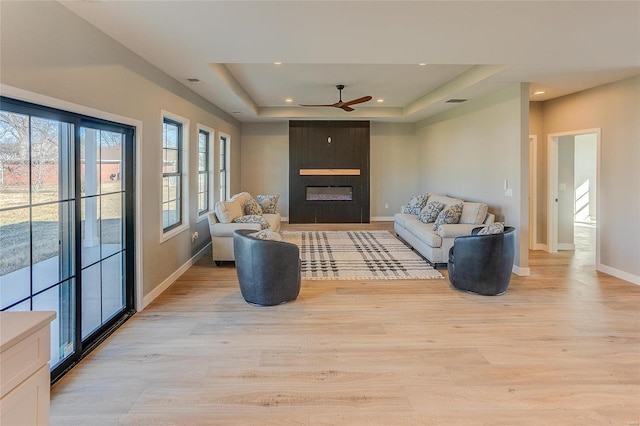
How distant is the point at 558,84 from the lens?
5.03 meters

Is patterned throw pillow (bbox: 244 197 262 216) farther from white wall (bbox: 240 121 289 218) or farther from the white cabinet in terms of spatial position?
the white cabinet

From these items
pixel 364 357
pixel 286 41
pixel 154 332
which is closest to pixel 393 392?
pixel 364 357

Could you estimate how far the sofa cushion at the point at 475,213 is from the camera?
17.7 ft

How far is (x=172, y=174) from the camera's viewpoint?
496 centimetres

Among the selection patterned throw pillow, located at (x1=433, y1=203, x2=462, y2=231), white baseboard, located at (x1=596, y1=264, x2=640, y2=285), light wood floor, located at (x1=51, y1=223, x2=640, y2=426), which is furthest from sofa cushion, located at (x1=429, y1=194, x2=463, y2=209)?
light wood floor, located at (x1=51, y1=223, x2=640, y2=426)

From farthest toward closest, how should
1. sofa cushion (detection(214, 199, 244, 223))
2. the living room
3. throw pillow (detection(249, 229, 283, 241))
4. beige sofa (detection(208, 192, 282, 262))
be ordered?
sofa cushion (detection(214, 199, 244, 223)), beige sofa (detection(208, 192, 282, 262)), throw pillow (detection(249, 229, 283, 241)), the living room

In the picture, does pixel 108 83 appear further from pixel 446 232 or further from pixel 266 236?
pixel 446 232

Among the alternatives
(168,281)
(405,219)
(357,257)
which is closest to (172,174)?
(168,281)

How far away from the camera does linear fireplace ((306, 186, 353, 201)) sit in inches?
374

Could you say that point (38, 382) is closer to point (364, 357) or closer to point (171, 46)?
point (364, 357)

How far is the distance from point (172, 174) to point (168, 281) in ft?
4.71

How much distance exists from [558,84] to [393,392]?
15.9 ft

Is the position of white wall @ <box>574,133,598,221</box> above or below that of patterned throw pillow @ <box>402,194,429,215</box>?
above

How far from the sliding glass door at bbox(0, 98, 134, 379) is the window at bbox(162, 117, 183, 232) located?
1.14 metres
